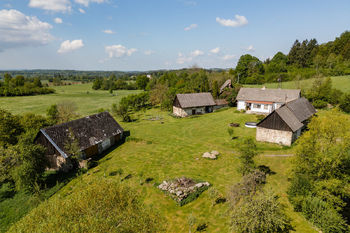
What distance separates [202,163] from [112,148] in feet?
64.9

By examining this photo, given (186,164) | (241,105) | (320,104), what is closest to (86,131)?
(186,164)

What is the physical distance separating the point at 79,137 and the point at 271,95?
52460 mm

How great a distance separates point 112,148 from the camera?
129 ft

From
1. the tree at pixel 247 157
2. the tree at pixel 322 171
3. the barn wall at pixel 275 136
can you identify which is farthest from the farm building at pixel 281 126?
the tree at pixel 247 157

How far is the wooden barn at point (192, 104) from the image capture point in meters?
61.5

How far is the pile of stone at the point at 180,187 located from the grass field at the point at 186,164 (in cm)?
81

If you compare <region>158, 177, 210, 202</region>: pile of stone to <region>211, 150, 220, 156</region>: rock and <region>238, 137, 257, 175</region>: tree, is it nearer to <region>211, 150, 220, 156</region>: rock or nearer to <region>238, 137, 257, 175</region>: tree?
<region>238, 137, 257, 175</region>: tree

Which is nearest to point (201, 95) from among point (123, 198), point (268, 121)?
point (268, 121)

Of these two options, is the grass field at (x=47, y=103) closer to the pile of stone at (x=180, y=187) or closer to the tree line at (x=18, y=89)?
the tree line at (x=18, y=89)

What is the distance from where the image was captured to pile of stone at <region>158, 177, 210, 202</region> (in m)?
21.9

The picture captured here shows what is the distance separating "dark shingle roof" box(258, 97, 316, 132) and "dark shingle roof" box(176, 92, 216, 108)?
27.5 m

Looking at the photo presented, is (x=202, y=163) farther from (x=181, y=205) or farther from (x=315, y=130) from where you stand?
(x=315, y=130)

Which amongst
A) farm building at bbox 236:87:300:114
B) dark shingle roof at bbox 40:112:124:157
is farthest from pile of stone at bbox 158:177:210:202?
farm building at bbox 236:87:300:114

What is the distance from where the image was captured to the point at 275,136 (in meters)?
35.1
